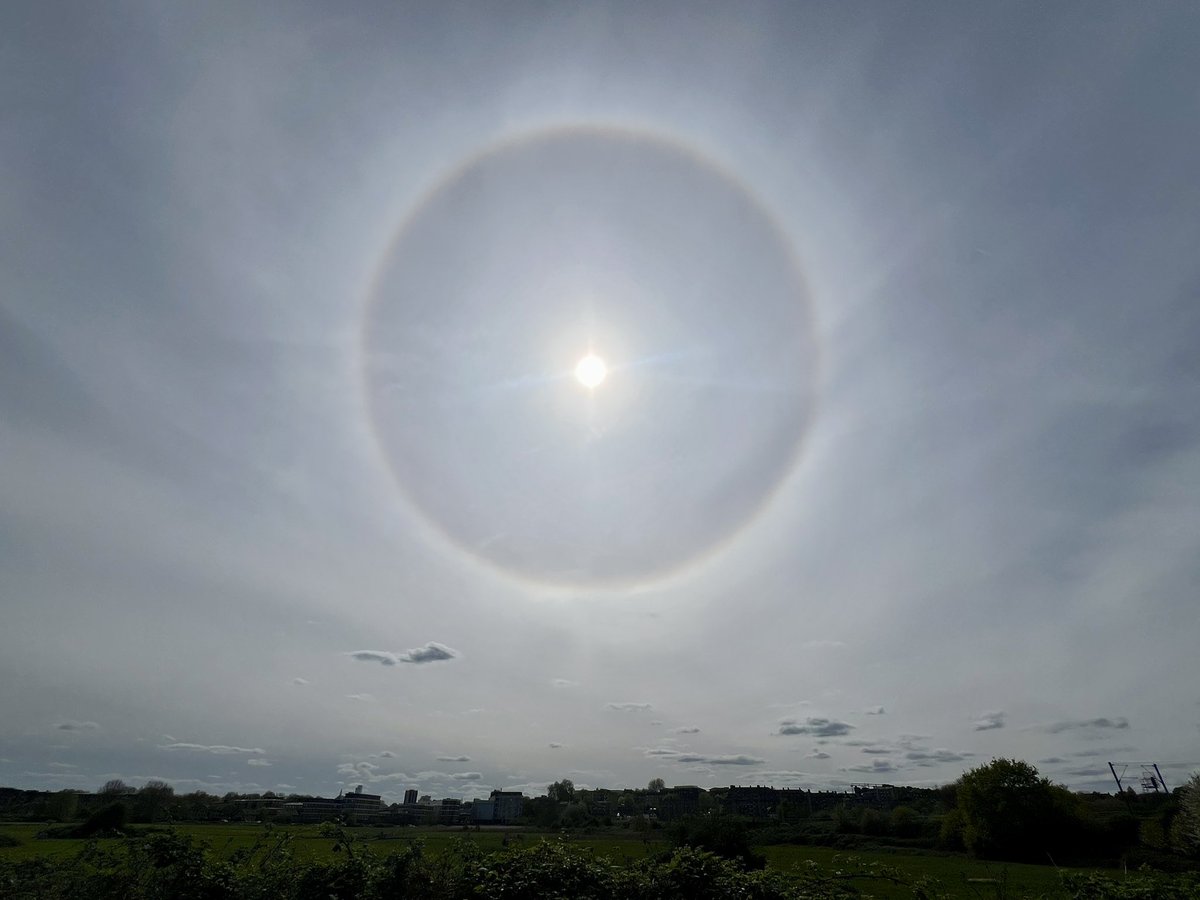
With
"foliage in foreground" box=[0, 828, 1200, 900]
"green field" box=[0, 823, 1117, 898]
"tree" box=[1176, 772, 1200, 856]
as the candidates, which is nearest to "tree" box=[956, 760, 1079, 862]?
"tree" box=[1176, 772, 1200, 856]

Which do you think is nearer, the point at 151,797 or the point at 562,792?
the point at 151,797

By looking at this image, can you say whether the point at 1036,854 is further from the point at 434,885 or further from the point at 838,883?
the point at 434,885

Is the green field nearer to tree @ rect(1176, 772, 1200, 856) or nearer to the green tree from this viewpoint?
tree @ rect(1176, 772, 1200, 856)

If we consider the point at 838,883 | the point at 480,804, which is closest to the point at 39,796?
the point at 480,804

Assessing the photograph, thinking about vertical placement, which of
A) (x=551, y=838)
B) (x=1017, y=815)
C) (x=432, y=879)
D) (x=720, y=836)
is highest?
(x=1017, y=815)

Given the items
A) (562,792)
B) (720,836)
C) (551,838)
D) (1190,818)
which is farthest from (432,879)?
(562,792)

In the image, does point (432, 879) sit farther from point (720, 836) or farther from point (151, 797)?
point (151, 797)

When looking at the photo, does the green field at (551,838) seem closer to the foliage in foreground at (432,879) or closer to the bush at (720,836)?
the foliage in foreground at (432,879)

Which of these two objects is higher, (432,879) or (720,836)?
(720,836)

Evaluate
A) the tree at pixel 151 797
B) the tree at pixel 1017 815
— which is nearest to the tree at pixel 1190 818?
the tree at pixel 1017 815
